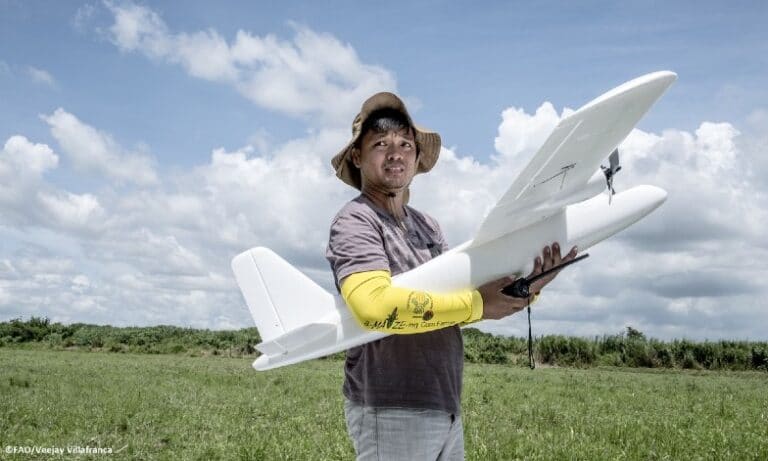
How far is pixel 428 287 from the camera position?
314cm

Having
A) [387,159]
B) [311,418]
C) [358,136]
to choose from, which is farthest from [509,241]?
[311,418]

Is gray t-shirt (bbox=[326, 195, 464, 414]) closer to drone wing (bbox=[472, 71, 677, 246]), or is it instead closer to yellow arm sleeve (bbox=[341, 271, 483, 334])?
yellow arm sleeve (bbox=[341, 271, 483, 334])

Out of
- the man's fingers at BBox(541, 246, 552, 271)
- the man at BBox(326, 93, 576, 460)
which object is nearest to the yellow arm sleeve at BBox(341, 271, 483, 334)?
the man at BBox(326, 93, 576, 460)

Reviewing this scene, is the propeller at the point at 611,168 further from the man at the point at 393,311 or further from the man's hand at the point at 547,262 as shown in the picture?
the man at the point at 393,311

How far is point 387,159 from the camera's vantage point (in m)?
3.12

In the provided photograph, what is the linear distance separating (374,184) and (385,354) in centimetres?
83

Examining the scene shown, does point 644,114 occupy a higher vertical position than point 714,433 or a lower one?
higher

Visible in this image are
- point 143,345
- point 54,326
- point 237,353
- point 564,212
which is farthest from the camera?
point 54,326

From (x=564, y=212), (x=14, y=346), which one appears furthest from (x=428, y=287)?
(x=14, y=346)

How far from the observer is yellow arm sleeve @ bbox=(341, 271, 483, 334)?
260 cm

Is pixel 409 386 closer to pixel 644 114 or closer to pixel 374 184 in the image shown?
pixel 374 184

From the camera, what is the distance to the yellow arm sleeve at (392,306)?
2.60m

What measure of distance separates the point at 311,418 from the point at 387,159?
624cm

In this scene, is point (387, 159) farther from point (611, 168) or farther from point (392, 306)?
point (611, 168)
